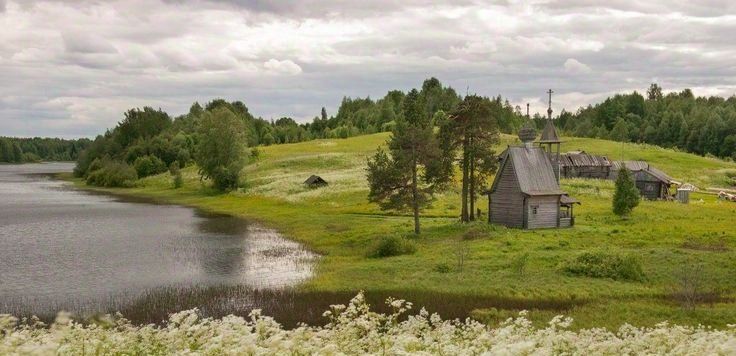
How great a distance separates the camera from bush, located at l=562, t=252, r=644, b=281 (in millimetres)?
33719

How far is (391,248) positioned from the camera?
4162 centimetres

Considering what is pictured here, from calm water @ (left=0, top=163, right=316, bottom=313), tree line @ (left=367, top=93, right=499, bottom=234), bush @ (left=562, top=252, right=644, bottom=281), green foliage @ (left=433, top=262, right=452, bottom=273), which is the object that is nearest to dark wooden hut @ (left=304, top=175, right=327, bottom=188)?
calm water @ (left=0, top=163, right=316, bottom=313)

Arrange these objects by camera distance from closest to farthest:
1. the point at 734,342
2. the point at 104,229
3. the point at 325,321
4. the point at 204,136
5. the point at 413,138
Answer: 1. the point at 734,342
2. the point at 325,321
3. the point at 413,138
4. the point at 104,229
5. the point at 204,136

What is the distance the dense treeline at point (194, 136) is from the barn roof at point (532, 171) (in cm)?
5002

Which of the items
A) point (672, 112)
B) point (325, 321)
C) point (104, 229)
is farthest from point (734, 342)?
point (672, 112)

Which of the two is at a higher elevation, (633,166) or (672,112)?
(672,112)

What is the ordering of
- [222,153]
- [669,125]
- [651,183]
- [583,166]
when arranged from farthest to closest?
[669,125] < [583,166] < [222,153] < [651,183]

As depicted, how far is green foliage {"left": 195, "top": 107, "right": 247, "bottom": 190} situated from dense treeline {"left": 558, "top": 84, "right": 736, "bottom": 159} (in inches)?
3995

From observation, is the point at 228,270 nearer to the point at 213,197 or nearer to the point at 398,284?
the point at 398,284

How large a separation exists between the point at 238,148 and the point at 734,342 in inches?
3453

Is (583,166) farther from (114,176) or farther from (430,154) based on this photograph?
(114,176)

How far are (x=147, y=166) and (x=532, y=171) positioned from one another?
3763 inches

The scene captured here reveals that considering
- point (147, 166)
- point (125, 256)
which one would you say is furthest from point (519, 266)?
point (147, 166)

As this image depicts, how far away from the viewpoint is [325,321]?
26.9 metres
